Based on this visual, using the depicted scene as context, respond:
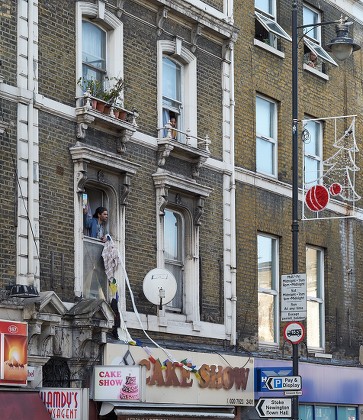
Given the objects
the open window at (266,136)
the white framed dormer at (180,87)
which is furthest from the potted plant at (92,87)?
the open window at (266,136)

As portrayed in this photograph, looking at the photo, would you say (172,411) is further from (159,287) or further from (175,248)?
(175,248)

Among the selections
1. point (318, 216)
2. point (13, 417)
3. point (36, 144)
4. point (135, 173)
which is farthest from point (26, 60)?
point (318, 216)

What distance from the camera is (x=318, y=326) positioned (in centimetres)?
3016

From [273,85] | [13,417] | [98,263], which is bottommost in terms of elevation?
[13,417]

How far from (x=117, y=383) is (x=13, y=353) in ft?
7.62

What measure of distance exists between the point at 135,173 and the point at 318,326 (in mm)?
8255

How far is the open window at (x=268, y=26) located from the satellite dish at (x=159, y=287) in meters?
7.25

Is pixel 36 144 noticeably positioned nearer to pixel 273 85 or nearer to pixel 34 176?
pixel 34 176

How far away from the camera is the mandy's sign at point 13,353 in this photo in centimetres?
1953

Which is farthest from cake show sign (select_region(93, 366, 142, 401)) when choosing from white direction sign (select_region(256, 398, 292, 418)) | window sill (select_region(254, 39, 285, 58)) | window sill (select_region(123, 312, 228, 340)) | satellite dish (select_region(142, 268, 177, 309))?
window sill (select_region(254, 39, 285, 58))

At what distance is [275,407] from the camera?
22875mm

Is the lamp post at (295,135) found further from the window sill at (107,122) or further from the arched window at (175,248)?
the window sill at (107,122)

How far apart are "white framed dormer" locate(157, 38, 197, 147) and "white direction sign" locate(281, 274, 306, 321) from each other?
11.6 ft

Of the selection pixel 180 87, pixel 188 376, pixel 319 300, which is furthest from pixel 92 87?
Answer: pixel 319 300
